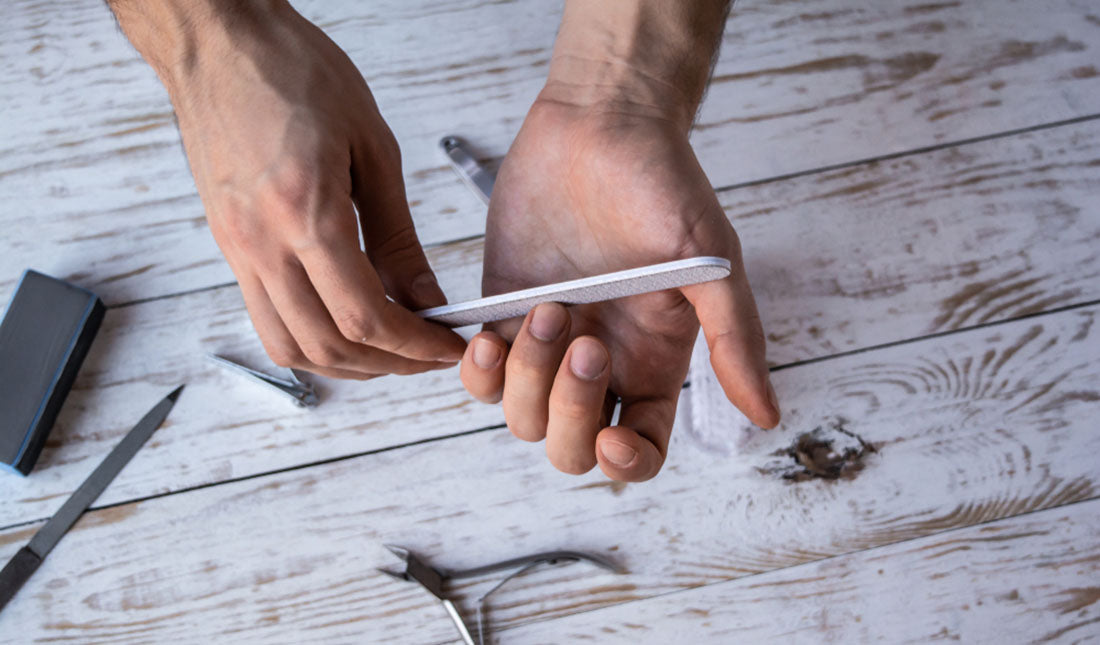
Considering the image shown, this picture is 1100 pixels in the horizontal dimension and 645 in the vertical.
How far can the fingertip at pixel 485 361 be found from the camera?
667 millimetres

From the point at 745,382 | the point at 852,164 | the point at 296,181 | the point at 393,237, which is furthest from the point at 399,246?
the point at 852,164

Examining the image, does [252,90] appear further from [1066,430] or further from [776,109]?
[1066,430]

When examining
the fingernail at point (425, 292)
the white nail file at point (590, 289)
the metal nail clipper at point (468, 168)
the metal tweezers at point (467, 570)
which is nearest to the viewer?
the white nail file at point (590, 289)

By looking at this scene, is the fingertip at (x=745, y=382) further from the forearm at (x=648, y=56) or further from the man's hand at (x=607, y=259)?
the forearm at (x=648, y=56)

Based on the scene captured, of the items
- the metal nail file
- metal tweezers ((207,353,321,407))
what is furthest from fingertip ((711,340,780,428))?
the metal nail file

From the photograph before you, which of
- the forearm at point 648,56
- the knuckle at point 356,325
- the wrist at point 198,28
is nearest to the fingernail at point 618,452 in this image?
the knuckle at point 356,325

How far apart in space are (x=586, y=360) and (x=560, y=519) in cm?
31

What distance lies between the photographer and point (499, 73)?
1.00 metres

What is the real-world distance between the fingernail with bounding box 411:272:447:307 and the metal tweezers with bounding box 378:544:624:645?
0.32 metres

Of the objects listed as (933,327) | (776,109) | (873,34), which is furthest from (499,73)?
(933,327)

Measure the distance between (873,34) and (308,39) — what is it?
2.49ft

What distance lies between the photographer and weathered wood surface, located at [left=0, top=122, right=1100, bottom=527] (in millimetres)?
874

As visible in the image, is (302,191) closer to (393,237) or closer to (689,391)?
(393,237)

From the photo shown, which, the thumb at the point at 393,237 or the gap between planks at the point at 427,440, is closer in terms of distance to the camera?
the thumb at the point at 393,237
